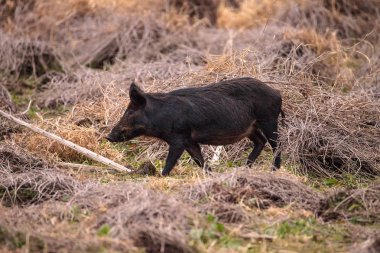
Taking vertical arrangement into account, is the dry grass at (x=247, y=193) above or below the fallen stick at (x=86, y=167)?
above

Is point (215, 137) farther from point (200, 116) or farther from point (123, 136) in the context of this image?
point (123, 136)

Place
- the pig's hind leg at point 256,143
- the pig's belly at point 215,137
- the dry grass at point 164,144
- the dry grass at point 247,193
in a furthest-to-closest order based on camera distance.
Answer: the pig's hind leg at point 256,143 < the pig's belly at point 215,137 < the dry grass at point 247,193 < the dry grass at point 164,144

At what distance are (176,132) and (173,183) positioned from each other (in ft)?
2.52

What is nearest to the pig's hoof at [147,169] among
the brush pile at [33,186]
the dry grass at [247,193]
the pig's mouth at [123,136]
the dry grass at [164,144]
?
the dry grass at [164,144]

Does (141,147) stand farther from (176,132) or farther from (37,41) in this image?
(37,41)

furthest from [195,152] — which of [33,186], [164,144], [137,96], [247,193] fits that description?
[33,186]

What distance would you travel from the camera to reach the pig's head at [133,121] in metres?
8.13

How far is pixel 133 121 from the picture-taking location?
823 cm

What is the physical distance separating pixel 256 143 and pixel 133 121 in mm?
1496

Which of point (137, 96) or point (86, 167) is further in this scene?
point (86, 167)

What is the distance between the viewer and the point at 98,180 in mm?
8000

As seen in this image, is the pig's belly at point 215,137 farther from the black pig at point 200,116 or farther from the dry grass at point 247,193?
the dry grass at point 247,193

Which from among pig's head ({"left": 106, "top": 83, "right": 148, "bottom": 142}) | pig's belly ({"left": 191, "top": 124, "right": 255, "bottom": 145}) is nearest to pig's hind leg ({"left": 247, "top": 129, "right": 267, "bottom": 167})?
pig's belly ({"left": 191, "top": 124, "right": 255, "bottom": 145})

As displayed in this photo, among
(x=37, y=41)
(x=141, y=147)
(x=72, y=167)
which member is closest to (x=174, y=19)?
(x=37, y=41)
